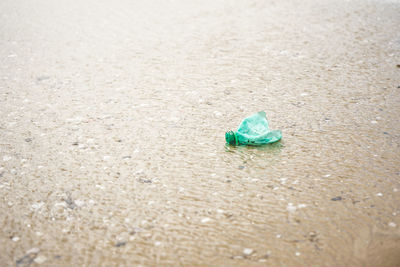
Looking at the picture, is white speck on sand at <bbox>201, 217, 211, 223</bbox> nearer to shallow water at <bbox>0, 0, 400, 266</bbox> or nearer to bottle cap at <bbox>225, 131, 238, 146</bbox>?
shallow water at <bbox>0, 0, 400, 266</bbox>

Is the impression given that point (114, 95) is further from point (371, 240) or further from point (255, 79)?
point (371, 240)

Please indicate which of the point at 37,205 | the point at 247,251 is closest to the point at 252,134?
the point at 247,251

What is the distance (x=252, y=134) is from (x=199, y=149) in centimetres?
37

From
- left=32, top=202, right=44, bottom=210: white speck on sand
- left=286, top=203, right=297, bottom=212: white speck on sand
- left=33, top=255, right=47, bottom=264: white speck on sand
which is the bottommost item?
left=286, top=203, right=297, bottom=212: white speck on sand

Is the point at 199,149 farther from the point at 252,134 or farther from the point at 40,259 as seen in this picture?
the point at 40,259

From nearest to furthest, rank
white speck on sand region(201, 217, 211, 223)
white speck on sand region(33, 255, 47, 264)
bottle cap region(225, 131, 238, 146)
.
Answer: white speck on sand region(33, 255, 47, 264), white speck on sand region(201, 217, 211, 223), bottle cap region(225, 131, 238, 146)

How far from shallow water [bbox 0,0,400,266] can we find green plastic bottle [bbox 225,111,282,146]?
0.06 metres

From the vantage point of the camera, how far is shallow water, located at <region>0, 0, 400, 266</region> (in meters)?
1.60

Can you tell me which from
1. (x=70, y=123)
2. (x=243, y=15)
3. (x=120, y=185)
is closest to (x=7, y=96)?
(x=70, y=123)

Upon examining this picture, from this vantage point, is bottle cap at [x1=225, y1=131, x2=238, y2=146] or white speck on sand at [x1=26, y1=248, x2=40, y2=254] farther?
bottle cap at [x1=225, y1=131, x2=238, y2=146]

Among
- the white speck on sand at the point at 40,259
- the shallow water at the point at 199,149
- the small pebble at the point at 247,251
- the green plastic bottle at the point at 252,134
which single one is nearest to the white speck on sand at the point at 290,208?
the shallow water at the point at 199,149

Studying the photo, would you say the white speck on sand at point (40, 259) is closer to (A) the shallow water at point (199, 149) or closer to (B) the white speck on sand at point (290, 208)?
(A) the shallow water at point (199, 149)

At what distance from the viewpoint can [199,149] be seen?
229 cm

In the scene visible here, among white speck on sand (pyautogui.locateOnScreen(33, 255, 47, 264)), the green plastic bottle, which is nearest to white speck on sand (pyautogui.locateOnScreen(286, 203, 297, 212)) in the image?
the green plastic bottle
